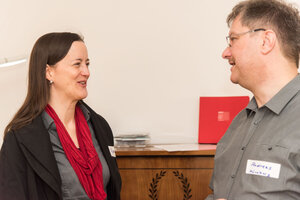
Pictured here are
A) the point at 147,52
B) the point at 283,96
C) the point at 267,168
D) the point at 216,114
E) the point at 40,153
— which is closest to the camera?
the point at 267,168

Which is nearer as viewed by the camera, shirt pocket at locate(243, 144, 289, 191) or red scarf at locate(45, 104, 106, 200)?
shirt pocket at locate(243, 144, 289, 191)

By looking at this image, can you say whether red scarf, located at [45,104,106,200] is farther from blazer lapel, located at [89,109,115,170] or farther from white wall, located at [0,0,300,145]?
white wall, located at [0,0,300,145]

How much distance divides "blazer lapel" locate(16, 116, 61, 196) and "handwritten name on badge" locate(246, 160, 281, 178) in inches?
40.5

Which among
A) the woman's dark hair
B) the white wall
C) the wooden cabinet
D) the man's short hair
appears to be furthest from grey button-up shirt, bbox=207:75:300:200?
the white wall

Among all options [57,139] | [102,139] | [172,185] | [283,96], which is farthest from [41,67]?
[283,96]

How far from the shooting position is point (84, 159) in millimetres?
2410

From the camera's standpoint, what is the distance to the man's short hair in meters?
1.96

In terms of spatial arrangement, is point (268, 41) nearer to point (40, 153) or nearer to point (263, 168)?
point (263, 168)

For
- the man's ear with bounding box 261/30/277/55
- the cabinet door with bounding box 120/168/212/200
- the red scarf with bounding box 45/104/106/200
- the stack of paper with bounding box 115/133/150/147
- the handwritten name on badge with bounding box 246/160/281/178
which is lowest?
the cabinet door with bounding box 120/168/212/200

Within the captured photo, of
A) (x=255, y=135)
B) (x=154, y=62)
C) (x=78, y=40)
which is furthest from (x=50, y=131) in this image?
(x=154, y=62)

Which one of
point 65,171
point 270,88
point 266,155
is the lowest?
point 65,171

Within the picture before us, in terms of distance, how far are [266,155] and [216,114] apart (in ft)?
5.45

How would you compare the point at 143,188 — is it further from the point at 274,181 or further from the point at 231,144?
the point at 274,181

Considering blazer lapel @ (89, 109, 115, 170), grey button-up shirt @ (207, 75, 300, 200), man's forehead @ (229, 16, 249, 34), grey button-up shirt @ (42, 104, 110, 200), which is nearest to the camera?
grey button-up shirt @ (207, 75, 300, 200)
